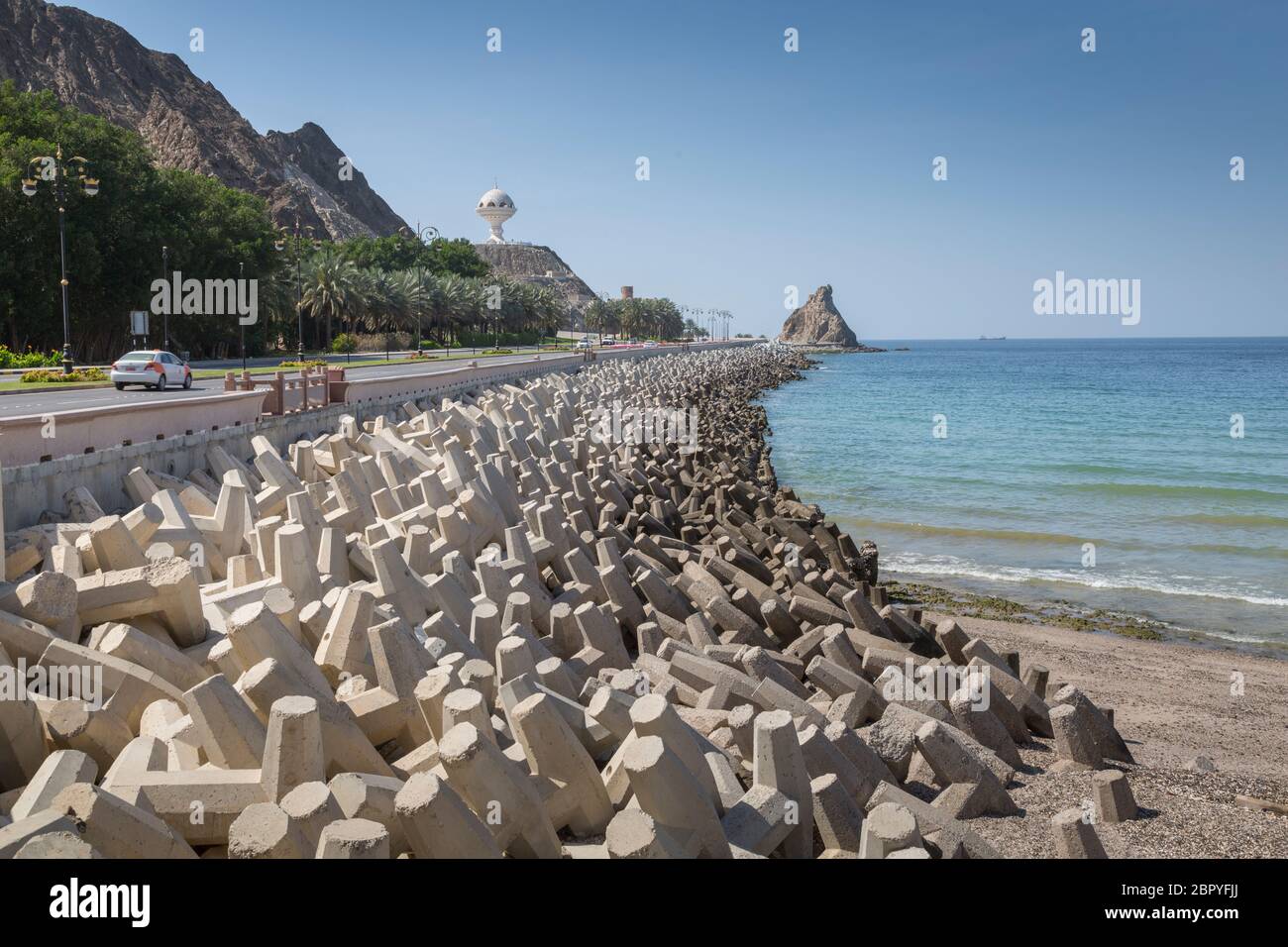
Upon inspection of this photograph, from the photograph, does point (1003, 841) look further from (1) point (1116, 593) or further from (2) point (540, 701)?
(1) point (1116, 593)

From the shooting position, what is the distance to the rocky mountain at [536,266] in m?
161

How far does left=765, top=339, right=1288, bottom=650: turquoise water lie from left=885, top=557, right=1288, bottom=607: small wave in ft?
0.14

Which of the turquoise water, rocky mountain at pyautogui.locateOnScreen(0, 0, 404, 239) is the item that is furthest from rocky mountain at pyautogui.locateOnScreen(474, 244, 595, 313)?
the turquoise water

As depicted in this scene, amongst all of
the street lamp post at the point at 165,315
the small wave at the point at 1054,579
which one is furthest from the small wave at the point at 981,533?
the street lamp post at the point at 165,315

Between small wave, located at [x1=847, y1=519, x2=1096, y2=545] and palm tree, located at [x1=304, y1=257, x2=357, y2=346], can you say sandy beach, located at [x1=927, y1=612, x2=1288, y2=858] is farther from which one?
palm tree, located at [x1=304, y1=257, x2=357, y2=346]

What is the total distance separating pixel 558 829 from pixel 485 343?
83305 mm

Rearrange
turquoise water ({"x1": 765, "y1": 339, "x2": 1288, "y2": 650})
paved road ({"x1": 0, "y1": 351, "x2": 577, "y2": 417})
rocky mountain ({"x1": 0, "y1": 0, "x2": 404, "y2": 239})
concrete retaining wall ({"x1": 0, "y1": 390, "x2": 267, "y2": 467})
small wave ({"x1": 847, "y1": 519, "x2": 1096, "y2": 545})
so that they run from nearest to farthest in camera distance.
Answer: concrete retaining wall ({"x1": 0, "y1": 390, "x2": 267, "y2": 467}) < turquoise water ({"x1": 765, "y1": 339, "x2": 1288, "y2": 650}) < paved road ({"x1": 0, "y1": 351, "x2": 577, "y2": 417}) < small wave ({"x1": 847, "y1": 519, "x2": 1096, "y2": 545}) < rocky mountain ({"x1": 0, "y1": 0, "x2": 404, "y2": 239})

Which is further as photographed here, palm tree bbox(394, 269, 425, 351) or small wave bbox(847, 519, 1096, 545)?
palm tree bbox(394, 269, 425, 351)

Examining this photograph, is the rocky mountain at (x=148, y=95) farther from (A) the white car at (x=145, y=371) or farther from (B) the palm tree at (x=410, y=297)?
(A) the white car at (x=145, y=371)

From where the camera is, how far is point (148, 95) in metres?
155

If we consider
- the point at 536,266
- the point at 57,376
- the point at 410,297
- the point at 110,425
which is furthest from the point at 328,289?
the point at 536,266

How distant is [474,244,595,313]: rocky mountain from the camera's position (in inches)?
6339

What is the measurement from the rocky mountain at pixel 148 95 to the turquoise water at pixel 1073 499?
4505 inches
